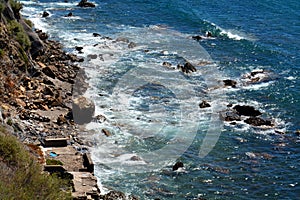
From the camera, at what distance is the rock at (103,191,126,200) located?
128 feet

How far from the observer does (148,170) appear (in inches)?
1746

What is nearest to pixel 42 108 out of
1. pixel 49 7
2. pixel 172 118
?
pixel 172 118

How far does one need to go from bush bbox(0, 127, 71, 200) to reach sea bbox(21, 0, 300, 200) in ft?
40.1

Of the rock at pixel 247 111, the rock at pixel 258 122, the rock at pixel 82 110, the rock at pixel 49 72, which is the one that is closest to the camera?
the rock at pixel 82 110

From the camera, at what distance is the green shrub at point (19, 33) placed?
58.5 metres

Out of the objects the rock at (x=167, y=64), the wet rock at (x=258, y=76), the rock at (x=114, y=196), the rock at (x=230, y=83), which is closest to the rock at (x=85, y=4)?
the rock at (x=167, y=64)

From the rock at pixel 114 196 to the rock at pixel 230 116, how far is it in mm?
17621

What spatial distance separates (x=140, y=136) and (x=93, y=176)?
30.8 feet

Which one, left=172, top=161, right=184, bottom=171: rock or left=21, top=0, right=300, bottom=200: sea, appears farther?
left=172, top=161, right=184, bottom=171: rock

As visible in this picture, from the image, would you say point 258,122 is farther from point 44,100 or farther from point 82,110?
point 44,100

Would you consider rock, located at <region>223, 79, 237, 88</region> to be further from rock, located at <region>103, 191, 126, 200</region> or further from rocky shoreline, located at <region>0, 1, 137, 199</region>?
rock, located at <region>103, 191, 126, 200</region>

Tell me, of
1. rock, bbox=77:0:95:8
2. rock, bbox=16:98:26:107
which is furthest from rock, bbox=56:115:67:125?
rock, bbox=77:0:95:8

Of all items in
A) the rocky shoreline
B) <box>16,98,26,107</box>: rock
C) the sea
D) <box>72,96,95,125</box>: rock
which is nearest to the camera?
the rocky shoreline

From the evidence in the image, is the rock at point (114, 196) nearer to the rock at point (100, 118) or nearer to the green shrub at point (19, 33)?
the rock at point (100, 118)
